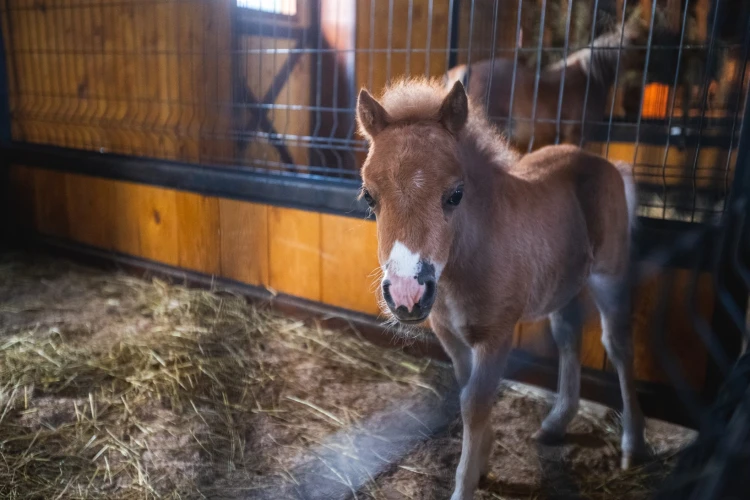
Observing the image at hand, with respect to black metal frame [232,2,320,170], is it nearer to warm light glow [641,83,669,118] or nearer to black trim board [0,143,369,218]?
black trim board [0,143,369,218]

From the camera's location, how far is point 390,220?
1372mm

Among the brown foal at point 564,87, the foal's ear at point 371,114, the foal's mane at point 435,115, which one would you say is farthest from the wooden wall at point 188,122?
the foal's ear at point 371,114

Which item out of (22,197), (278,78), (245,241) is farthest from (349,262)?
(22,197)

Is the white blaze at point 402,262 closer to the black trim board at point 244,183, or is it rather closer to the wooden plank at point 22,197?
the black trim board at point 244,183

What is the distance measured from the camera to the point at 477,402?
64.9 inches

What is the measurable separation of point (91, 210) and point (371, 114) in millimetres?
2984

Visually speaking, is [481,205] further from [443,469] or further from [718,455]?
[718,455]

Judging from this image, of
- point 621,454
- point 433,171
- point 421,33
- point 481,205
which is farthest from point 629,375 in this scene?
point 421,33

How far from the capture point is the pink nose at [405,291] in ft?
4.18

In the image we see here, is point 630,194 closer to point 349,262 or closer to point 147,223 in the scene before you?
point 349,262

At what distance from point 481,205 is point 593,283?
0.68 meters

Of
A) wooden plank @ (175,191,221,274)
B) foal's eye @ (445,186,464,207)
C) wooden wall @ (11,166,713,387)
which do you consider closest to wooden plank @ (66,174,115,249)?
wooden wall @ (11,166,713,387)

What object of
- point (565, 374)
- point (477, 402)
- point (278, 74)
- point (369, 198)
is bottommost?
→ point (565, 374)

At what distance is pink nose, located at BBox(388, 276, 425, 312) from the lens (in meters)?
1.28
